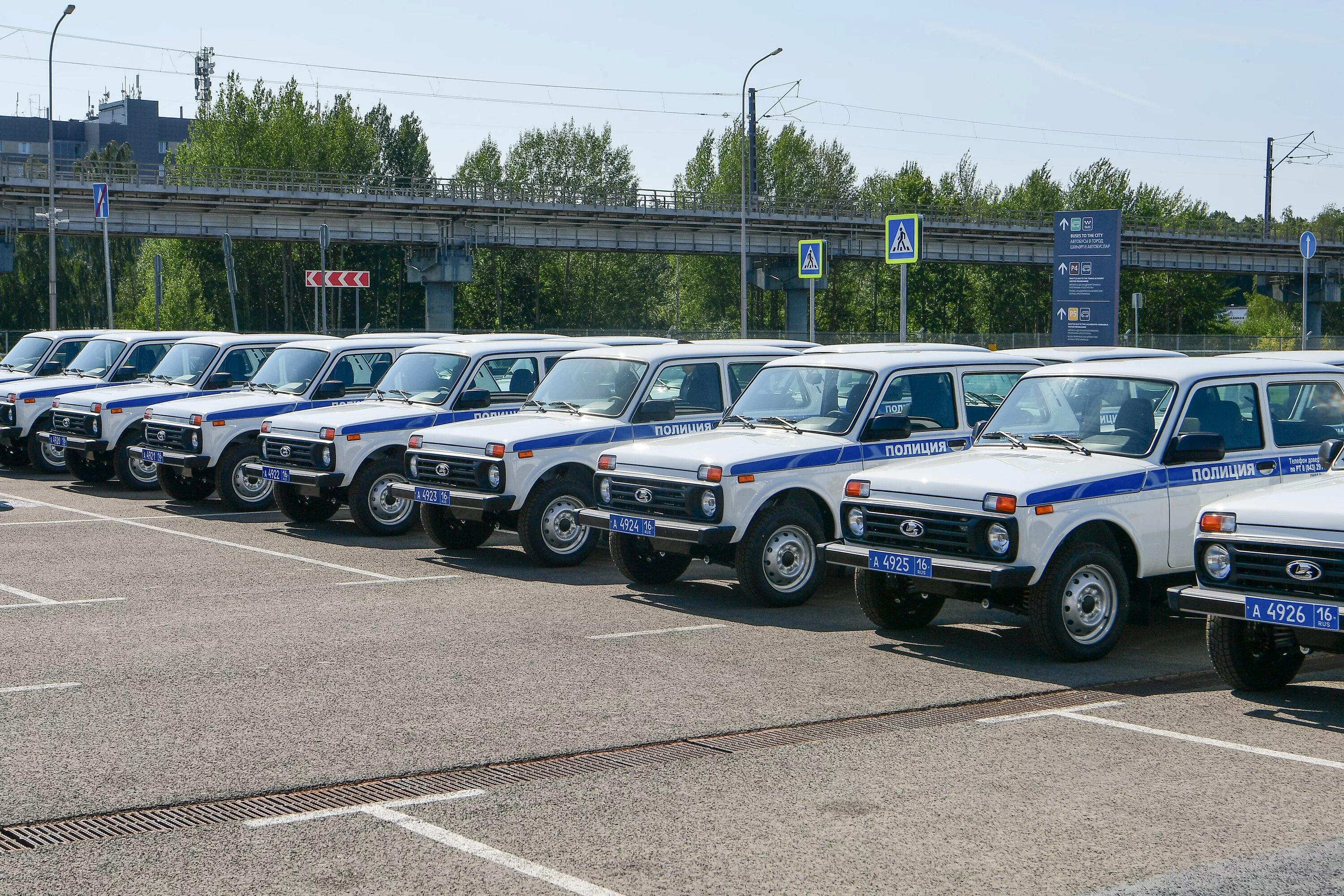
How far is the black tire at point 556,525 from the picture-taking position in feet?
42.9

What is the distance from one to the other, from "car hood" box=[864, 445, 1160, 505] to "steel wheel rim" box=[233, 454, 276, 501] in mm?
9394

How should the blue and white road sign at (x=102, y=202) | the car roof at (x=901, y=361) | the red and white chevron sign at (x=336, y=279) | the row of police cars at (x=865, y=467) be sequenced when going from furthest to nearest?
the blue and white road sign at (x=102, y=202)
the red and white chevron sign at (x=336, y=279)
the car roof at (x=901, y=361)
the row of police cars at (x=865, y=467)

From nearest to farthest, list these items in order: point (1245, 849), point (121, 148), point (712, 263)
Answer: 1. point (1245, 849)
2. point (712, 263)
3. point (121, 148)

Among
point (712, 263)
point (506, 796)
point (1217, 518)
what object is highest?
point (712, 263)

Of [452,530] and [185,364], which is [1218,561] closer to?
[452,530]

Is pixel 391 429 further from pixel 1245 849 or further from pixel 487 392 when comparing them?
pixel 1245 849

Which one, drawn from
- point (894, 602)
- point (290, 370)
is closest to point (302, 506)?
point (290, 370)

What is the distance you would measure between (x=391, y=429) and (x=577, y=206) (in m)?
54.6

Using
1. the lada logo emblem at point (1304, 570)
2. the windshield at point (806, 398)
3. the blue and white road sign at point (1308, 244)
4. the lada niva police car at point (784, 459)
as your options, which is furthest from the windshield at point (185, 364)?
the blue and white road sign at point (1308, 244)

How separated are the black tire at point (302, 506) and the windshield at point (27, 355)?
951cm

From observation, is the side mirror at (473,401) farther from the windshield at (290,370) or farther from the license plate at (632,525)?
the license plate at (632,525)

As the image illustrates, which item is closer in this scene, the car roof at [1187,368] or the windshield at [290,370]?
the car roof at [1187,368]

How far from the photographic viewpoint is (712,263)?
91375mm

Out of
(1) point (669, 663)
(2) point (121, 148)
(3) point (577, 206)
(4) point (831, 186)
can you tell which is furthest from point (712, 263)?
(1) point (669, 663)
